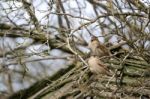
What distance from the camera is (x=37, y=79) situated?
1277 centimetres

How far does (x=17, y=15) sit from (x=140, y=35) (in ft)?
10.7

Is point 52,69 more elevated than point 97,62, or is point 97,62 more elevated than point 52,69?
point 97,62

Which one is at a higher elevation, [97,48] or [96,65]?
[97,48]

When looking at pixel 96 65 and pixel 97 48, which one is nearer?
pixel 96 65

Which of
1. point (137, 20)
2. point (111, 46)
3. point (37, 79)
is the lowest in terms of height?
point (37, 79)

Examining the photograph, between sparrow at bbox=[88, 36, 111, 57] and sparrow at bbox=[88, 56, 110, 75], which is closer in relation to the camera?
sparrow at bbox=[88, 56, 110, 75]

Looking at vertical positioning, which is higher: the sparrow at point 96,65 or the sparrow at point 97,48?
the sparrow at point 97,48

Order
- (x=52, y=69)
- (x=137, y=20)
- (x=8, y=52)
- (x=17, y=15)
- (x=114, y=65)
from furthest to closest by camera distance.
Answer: (x=52, y=69), (x=8, y=52), (x=17, y=15), (x=114, y=65), (x=137, y=20)

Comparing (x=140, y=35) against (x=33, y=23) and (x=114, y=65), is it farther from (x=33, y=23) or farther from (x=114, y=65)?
(x=33, y=23)

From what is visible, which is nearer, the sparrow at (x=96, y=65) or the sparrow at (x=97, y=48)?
the sparrow at (x=96, y=65)

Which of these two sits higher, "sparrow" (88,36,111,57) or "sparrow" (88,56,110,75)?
"sparrow" (88,36,111,57)

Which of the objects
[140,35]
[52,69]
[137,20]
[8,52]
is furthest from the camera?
[52,69]

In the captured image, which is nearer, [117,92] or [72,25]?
[117,92]

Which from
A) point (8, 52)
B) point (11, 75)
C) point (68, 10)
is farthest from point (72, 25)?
point (11, 75)
